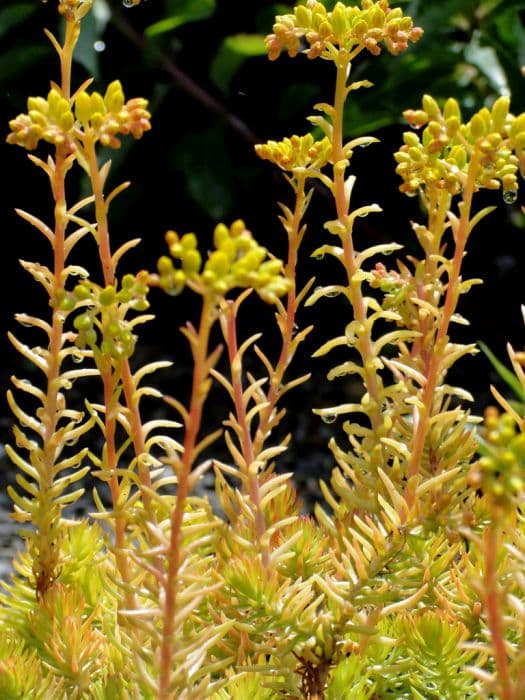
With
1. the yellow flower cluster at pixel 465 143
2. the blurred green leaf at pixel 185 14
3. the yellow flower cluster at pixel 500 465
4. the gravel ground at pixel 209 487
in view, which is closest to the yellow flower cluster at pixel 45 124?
the yellow flower cluster at pixel 465 143

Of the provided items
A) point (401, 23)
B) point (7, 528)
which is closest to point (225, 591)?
point (401, 23)

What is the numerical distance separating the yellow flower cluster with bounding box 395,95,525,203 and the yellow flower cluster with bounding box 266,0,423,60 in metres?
0.10

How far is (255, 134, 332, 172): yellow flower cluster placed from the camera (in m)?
0.88

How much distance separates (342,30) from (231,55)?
9.06 ft

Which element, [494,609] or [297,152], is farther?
[297,152]

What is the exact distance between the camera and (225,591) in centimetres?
82

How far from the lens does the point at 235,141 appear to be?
3.85 m

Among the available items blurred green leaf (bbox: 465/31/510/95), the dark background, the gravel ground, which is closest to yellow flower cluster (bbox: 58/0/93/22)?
the gravel ground

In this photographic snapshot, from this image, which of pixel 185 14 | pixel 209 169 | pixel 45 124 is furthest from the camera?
pixel 209 169

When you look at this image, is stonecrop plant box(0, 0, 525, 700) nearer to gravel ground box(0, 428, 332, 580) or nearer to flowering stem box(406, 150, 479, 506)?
flowering stem box(406, 150, 479, 506)

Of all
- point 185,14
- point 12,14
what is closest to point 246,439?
point 185,14

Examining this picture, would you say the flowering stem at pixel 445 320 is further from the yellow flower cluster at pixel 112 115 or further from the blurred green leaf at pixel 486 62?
the blurred green leaf at pixel 486 62

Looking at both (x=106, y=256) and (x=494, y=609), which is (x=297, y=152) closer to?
(x=106, y=256)

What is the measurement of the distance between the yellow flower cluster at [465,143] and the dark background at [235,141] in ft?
8.22
